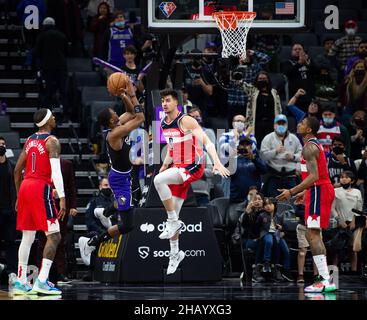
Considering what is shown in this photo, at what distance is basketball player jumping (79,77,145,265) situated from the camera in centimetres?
1809

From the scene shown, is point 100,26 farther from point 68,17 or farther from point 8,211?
point 8,211

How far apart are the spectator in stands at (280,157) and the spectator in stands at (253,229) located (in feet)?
5.72

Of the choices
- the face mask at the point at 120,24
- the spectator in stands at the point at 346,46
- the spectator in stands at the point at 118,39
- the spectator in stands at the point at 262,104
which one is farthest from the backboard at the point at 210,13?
the spectator in stands at the point at 346,46

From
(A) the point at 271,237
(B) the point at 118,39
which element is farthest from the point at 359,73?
(A) the point at 271,237

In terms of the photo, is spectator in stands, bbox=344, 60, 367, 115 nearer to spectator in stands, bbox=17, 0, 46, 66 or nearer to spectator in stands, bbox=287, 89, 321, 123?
spectator in stands, bbox=287, 89, 321, 123

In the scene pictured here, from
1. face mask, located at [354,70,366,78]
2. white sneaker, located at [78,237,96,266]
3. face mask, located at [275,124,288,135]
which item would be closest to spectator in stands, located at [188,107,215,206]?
face mask, located at [275,124,288,135]

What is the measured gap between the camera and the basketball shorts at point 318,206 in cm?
1791

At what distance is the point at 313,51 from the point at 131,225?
10.1m

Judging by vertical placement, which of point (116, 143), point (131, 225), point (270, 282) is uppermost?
point (116, 143)

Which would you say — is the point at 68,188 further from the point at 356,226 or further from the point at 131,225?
the point at 356,226

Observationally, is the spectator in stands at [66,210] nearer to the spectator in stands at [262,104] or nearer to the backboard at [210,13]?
the backboard at [210,13]

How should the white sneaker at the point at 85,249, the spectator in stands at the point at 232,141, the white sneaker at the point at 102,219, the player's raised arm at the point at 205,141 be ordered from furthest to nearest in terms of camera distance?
the spectator in stands at the point at 232,141, the white sneaker at the point at 102,219, the white sneaker at the point at 85,249, the player's raised arm at the point at 205,141

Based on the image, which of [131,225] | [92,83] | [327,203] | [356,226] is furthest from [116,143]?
[92,83]
